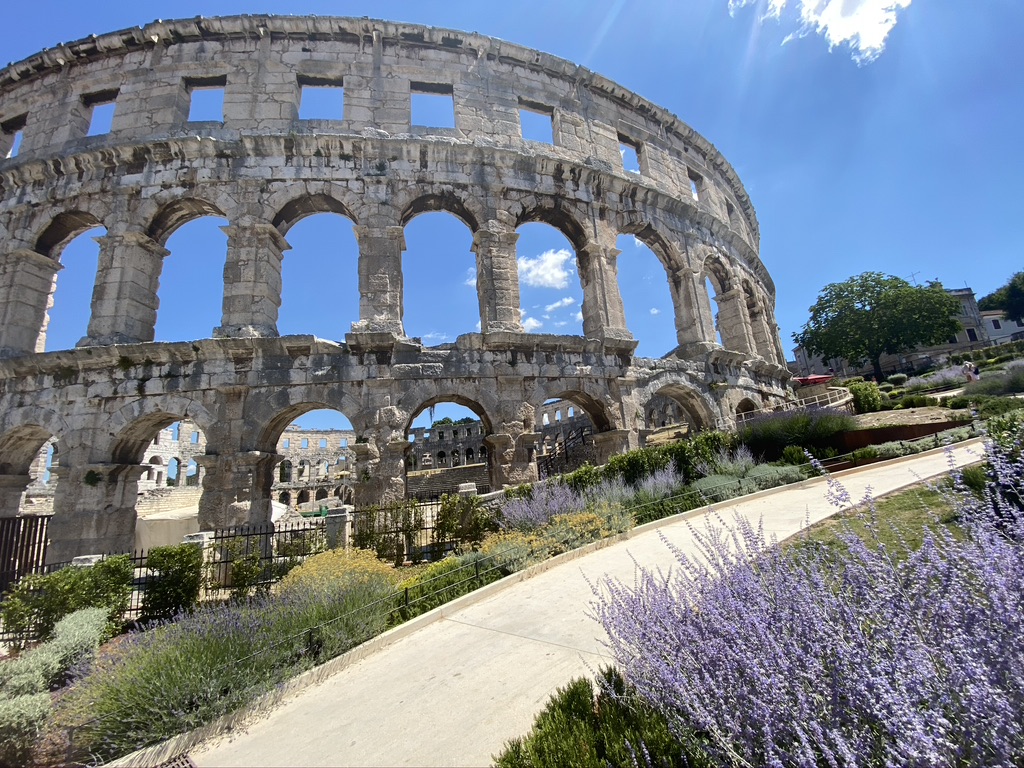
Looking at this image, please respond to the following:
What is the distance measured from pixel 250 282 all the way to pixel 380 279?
10.7 ft

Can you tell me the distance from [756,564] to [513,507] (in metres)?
6.21

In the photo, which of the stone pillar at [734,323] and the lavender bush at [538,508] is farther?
the stone pillar at [734,323]

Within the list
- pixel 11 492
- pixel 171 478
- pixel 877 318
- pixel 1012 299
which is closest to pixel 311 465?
pixel 171 478

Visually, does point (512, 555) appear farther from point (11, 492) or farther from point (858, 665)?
point (11, 492)

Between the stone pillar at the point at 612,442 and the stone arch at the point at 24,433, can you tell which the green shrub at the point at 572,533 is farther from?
the stone arch at the point at 24,433

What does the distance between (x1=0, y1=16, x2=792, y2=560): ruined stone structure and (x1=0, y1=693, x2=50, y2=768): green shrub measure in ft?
21.5

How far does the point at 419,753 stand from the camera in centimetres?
274

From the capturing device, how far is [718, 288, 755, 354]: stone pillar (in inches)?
670

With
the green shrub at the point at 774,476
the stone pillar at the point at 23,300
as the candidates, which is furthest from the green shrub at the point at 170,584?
the green shrub at the point at 774,476

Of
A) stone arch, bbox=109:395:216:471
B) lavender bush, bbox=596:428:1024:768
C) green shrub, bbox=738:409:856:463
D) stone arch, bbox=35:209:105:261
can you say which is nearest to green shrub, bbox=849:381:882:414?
green shrub, bbox=738:409:856:463

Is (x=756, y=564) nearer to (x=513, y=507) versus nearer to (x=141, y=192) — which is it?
(x=513, y=507)

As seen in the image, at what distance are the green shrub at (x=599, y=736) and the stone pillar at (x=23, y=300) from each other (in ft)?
52.1

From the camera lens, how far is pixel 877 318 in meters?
35.9

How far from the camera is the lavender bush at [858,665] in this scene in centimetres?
150
